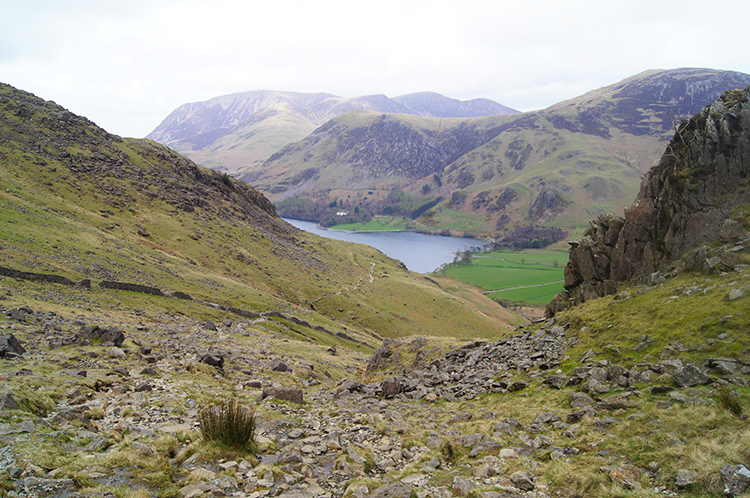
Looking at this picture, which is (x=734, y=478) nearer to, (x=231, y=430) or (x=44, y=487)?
→ (x=231, y=430)

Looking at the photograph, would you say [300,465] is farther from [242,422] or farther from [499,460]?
[499,460]

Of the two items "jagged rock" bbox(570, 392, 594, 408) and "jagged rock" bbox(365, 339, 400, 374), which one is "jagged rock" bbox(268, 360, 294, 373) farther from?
"jagged rock" bbox(570, 392, 594, 408)

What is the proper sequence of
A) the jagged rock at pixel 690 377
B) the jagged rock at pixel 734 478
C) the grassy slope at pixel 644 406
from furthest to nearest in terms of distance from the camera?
the jagged rock at pixel 690 377
the grassy slope at pixel 644 406
the jagged rock at pixel 734 478

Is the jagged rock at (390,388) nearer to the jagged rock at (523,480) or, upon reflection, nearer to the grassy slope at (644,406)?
the grassy slope at (644,406)

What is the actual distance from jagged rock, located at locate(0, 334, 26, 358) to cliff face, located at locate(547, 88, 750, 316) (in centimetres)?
2966

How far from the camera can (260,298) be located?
5097cm

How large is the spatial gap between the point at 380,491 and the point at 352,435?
174 inches

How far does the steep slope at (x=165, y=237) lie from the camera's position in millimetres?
39375

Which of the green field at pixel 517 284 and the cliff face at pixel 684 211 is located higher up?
the cliff face at pixel 684 211

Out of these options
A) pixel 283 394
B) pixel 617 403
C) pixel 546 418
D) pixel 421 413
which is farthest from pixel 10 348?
pixel 617 403

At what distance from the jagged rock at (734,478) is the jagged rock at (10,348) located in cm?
2139

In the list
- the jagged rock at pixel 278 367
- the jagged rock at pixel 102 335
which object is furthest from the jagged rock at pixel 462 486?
the jagged rock at pixel 102 335

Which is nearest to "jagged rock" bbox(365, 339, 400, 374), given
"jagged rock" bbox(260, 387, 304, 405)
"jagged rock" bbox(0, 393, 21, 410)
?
"jagged rock" bbox(260, 387, 304, 405)

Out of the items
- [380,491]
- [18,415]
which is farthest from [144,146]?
[380,491]
